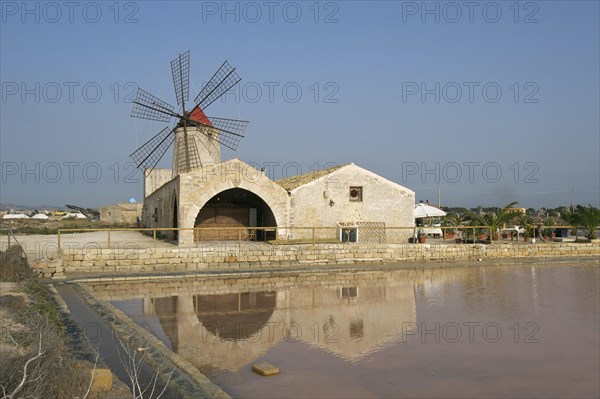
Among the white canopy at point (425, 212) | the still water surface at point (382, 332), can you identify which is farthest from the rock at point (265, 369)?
the white canopy at point (425, 212)

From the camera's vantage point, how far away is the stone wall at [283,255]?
13.8 meters

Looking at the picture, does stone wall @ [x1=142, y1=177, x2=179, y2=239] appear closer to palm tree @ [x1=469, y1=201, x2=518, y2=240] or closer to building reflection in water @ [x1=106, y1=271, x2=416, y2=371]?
building reflection in water @ [x1=106, y1=271, x2=416, y2=371]

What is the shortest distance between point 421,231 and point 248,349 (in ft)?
47.0

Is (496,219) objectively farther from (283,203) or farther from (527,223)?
(283,203)

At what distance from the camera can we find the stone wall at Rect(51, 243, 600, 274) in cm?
1376

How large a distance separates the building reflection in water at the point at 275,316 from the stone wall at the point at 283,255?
1.58 meters

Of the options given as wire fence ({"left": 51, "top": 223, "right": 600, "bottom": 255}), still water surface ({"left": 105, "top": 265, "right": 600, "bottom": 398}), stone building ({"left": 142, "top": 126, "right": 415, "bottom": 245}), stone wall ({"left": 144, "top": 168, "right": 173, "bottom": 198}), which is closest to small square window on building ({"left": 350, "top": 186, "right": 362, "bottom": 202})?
stone building ({"left": 142, "top": 126, "right": 415, "bottom": 245})

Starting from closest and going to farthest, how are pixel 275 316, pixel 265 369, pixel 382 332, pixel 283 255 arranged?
pixel 265 369, pixel 382 332, pixel 275 316, pixel 283 255

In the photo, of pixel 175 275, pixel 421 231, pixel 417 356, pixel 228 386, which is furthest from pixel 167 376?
pixel 421 231

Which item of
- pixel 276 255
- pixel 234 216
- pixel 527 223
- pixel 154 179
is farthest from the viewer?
Answer: pixel 154 179

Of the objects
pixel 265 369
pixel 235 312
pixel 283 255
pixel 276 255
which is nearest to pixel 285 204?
pixel 283 255

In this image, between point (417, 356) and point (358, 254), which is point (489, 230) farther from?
point (417, 356)

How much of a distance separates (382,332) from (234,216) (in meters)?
13.3

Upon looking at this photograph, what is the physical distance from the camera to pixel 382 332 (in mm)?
7875
